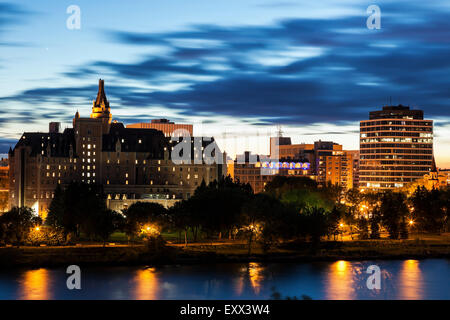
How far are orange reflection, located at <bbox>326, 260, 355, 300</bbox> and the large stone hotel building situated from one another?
6319cm

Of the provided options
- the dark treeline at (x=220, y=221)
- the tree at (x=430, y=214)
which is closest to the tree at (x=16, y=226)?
the dark treeline at (x=220, y=221)

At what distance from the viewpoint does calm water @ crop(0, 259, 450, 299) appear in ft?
210

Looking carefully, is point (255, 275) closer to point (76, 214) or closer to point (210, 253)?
point (210, 253)

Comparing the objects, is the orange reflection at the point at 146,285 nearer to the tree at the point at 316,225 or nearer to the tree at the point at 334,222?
the tree at the point at 316,225

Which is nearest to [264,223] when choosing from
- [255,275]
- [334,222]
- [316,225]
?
[316,225]

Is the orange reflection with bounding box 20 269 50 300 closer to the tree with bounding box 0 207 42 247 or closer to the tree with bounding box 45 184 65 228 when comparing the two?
the tree with bounding box 0 207 42 247

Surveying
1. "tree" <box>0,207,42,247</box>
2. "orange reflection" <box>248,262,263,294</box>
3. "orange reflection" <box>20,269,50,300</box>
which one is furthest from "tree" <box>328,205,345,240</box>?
"tree" <box>0,207,42,247</box>

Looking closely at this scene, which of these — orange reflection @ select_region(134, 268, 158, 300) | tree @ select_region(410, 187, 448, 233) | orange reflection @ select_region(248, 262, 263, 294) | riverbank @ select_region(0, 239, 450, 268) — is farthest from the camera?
tree @ select_region(410, 187, 448, 233)

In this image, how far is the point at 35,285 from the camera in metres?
67.3

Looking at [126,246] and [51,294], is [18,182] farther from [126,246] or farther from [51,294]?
[51,294]

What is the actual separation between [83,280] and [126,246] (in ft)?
51.2

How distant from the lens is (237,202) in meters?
96.1

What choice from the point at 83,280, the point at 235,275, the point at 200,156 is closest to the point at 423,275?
the point at 235,275

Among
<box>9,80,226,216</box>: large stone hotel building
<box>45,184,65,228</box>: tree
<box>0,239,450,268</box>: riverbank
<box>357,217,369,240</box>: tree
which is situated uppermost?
<box>9,80,226,216</box>: large stone hotel building
